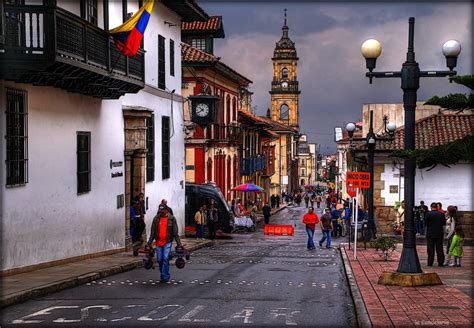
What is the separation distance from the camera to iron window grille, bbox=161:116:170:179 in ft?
92.4

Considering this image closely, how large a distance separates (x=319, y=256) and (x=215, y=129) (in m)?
20.6

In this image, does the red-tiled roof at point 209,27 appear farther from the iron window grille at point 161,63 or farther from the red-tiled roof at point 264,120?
the iron window grille at point 161,63

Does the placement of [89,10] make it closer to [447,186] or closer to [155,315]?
[155,315]

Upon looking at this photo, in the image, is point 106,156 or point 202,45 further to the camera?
point 202,45

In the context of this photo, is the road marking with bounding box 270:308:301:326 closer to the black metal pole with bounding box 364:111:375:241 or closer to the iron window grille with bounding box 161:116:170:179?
the black metal pole with bounding box 364:111:375:241

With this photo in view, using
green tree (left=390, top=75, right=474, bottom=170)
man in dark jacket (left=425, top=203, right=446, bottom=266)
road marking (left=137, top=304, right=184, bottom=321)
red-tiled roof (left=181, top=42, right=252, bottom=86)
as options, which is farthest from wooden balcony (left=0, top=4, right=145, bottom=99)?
red-tiled roof (left=181, top=42, right=252, bottom=86)

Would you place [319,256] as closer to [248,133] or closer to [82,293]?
[82,293]

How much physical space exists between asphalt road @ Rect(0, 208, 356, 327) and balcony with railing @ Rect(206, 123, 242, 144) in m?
23.1

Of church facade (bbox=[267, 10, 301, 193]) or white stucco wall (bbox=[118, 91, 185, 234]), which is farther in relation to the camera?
church facade (bbox=[267, 10, 301, 193])

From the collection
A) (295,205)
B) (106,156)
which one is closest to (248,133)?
(295,205)

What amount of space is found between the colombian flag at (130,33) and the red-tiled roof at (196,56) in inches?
823

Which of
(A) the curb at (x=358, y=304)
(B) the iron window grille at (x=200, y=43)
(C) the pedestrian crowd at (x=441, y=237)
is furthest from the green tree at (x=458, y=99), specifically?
(B) the iron window grille at (x=200, y=43)

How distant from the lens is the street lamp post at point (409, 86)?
47.8 ft

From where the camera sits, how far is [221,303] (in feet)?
41.4
